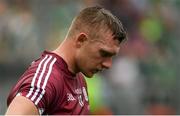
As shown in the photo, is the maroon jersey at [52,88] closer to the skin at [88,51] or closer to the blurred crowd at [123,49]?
the skin at [88,51]

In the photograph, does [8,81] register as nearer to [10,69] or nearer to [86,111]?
[10,69]

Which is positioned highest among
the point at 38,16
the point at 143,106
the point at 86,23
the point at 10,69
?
the point at 86,23

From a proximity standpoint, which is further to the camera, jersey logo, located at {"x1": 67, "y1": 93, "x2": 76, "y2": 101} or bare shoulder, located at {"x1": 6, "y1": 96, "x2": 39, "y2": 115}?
jersey logo, located at {"x1": 67, "y1": 93, "x2": 76, "y2": 101}

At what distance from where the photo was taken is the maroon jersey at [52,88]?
319cm

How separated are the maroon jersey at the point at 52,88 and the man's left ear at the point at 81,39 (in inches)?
5.7

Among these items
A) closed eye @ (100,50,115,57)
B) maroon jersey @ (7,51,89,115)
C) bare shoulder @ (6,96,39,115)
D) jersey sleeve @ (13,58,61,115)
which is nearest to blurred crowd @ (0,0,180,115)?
maroon jersey @ (7,51,89,115)

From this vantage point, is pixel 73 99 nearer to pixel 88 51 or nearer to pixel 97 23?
pixel 88 51

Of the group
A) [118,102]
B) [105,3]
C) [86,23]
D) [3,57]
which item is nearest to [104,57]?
[86,23]

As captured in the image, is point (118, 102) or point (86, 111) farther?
point (118, 102)

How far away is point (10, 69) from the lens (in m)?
8.38

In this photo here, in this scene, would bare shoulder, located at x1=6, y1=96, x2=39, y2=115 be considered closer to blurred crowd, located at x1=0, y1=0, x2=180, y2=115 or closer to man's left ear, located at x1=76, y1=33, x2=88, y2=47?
man's left ear, located at x1=76, y1=33, x2=88, y2=47

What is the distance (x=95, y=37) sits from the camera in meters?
3.57

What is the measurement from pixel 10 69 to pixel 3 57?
283 millimetres

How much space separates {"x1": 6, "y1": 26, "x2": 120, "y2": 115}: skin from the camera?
360cm
